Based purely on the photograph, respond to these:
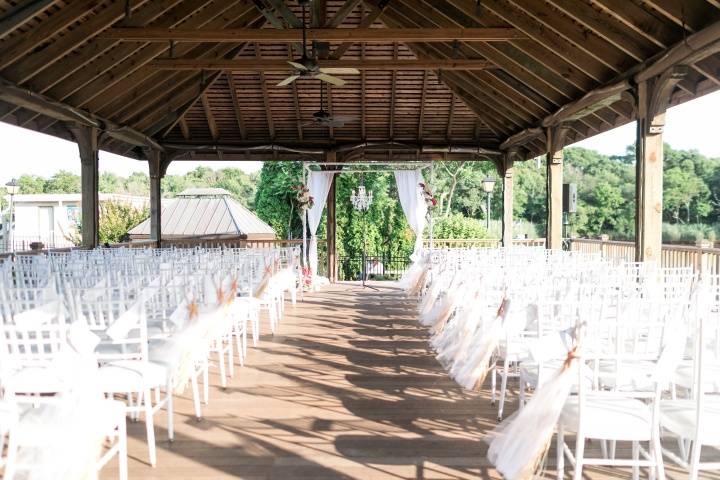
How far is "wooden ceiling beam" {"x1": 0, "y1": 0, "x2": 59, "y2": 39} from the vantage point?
23.1 feet

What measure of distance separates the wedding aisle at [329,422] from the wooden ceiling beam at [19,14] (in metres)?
4.13

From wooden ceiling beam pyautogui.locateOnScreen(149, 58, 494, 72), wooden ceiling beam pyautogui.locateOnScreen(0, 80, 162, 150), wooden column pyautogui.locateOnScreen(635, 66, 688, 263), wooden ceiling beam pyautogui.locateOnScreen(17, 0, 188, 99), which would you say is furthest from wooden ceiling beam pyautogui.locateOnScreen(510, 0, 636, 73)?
wooden ceiling beam pyautogui.locateOnScreen(0, 80, 162, 150)

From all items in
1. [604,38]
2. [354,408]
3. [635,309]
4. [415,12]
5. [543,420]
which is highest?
[415,12]

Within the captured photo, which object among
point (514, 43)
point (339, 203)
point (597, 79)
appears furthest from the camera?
point (339, 203)

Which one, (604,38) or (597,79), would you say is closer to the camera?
(604,38)

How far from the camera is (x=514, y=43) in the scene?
32.8 feet

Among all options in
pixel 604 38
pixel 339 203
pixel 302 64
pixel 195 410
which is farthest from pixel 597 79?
pixel 339 203

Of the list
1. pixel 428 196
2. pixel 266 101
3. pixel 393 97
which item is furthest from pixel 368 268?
pixel 266 101

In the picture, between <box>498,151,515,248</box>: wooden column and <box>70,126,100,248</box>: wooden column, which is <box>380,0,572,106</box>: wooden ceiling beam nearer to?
<box>498,151,515,248</box>: wooden column

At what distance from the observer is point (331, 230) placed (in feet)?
51.6

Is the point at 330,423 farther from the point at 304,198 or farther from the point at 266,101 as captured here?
the point at 266,101

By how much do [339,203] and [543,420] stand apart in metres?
17.5

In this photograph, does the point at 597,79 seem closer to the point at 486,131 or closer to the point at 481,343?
the point at 481,343

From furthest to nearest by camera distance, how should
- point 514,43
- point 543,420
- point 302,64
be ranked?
1. point 514,43
2. point 302,64
3. point 543,420
